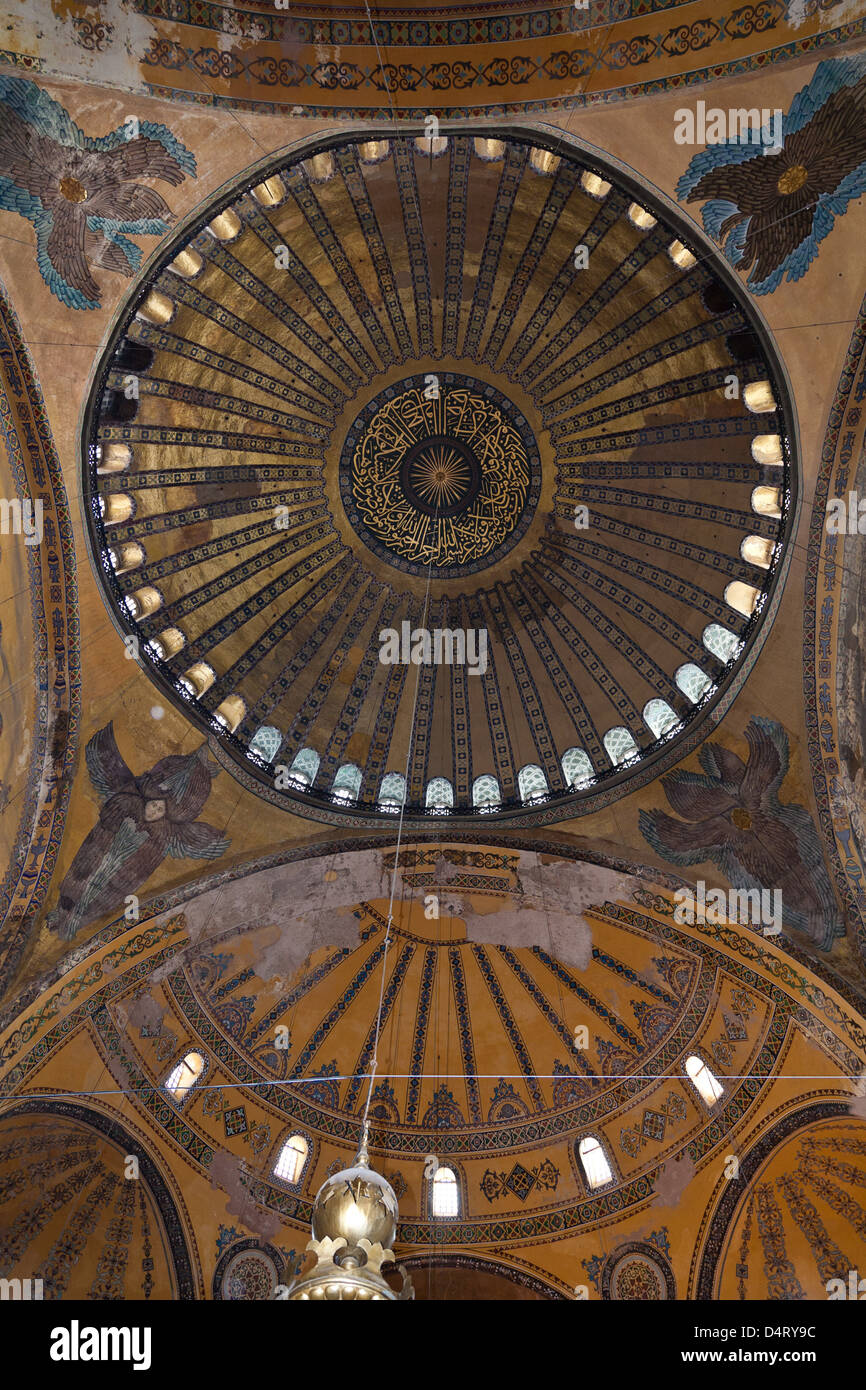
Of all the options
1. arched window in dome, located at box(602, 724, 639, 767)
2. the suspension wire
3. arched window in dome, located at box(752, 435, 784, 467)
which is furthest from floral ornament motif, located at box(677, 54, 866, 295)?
the suspension wire

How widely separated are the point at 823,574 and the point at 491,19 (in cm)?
575

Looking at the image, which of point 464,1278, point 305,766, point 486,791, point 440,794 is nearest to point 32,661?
point 305,766

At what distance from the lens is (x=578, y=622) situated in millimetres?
13359

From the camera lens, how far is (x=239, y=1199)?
1268 cm

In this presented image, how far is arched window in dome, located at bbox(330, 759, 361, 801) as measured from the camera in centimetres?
1325

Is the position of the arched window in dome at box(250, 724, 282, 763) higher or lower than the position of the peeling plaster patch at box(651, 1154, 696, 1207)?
higher

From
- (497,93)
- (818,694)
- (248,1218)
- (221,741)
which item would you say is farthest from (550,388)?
(248,1218)

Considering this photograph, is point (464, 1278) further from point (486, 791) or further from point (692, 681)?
point (692, 681)

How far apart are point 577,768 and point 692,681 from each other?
66.4 inches

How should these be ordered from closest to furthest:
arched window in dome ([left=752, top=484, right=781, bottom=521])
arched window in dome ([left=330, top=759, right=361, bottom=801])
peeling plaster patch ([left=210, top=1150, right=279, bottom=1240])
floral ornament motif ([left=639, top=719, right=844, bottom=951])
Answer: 1. floral ornament motif ([left=639, top=719, right=844, bottom=951])
2. arched window in dome ([left=752, top=484, right=781, bottom=521])
3. peeling plaster patch ([left=210, top=1150, right=279, bottom=1240])
4. arched window in dome ([left=330, top=759, right=361, bottom=801])

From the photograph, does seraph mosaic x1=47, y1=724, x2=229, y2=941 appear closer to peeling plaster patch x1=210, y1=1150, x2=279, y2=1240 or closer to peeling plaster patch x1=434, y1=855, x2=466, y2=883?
peeling plaster patch x1=434, y1=855, x2=466, y2=883

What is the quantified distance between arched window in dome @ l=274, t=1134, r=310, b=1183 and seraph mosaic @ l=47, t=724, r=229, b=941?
3694 mm

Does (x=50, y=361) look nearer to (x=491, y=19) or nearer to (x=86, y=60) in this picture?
(x=86, y=60)

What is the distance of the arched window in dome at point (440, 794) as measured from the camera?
1338 centimetres
